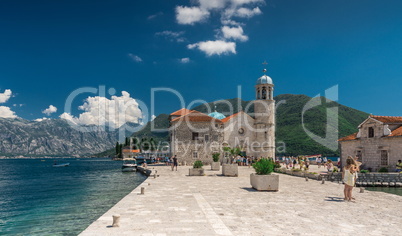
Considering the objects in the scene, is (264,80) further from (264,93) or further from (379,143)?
(379,143)

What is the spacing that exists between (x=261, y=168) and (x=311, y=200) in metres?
3.25

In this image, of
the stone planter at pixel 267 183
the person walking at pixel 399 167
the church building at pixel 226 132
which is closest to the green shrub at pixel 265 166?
the stone planter at pixel 267 183

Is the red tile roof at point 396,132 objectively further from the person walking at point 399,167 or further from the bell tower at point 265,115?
the bell tower at point 265,115

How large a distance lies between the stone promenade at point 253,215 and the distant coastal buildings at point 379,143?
15326 mm

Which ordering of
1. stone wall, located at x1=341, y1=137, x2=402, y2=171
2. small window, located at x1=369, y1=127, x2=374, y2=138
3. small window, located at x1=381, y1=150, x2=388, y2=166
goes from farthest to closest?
small window, located at x1=369, y1=127, x2=374, y2=138 < small window, located at x1=381, y1=150, x2=388, y2=166 < stone wall, located at x1=341, y1=137, x2=402, y2=171

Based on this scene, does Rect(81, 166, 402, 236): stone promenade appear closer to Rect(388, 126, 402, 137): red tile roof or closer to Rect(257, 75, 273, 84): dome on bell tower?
Rect(388, 126, 402, 137): red tile roof

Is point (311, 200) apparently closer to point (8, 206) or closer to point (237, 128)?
point (8, 206)

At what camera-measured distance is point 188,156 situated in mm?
46625

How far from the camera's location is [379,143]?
27.5 meters

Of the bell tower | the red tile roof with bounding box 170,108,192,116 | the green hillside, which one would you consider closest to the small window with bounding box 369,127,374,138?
the bell tower

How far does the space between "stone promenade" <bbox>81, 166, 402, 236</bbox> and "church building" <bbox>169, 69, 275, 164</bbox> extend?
Result: 3329cm

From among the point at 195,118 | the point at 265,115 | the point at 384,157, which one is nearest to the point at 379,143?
the point at 384,157

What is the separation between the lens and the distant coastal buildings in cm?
2600

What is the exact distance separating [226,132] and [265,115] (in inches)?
283
